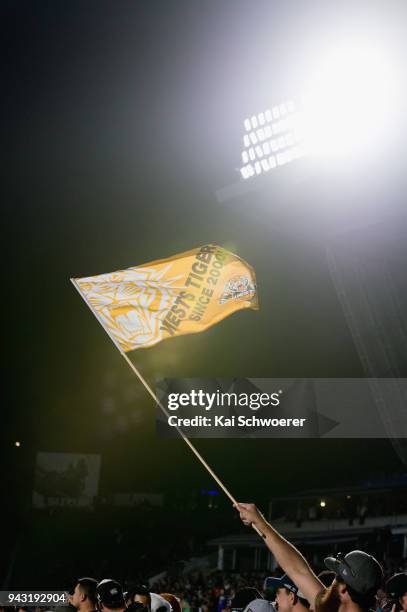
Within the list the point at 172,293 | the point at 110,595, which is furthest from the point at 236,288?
the point at 110,595

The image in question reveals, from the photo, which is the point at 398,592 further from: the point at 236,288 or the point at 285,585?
the point at 236,288

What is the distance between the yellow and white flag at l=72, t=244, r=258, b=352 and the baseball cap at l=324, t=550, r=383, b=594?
613 centimetres

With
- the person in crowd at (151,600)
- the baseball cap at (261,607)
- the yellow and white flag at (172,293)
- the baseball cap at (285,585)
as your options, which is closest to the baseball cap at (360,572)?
the baseball cap at (285,585)

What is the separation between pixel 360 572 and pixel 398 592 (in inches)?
30.6

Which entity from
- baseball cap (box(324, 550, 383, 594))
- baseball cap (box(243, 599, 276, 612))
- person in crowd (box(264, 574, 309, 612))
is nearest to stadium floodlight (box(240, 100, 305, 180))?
baseball cap (box(243, 599, 276, 612))

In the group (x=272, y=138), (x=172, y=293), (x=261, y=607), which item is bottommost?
(x=261, y=607)

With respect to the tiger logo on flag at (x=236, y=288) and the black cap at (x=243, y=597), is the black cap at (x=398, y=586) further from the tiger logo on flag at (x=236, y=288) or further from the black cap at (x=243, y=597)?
the tiger logo on flag at (x=236, y=288)

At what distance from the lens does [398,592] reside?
2.99 m

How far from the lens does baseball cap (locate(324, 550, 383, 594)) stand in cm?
232

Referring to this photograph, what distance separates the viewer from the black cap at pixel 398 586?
298 cm

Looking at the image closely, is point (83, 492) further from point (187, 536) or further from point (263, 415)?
point (263, 415)

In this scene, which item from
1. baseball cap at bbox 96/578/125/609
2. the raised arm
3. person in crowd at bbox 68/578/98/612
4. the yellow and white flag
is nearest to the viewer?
the raised arm

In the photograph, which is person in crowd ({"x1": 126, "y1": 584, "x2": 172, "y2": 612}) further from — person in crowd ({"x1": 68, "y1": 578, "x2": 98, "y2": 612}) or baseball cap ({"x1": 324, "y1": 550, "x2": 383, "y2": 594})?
baseball cap ({"x1": 324, "y1": 550, "x2": 383, "y2": 594})

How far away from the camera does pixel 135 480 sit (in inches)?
1416
